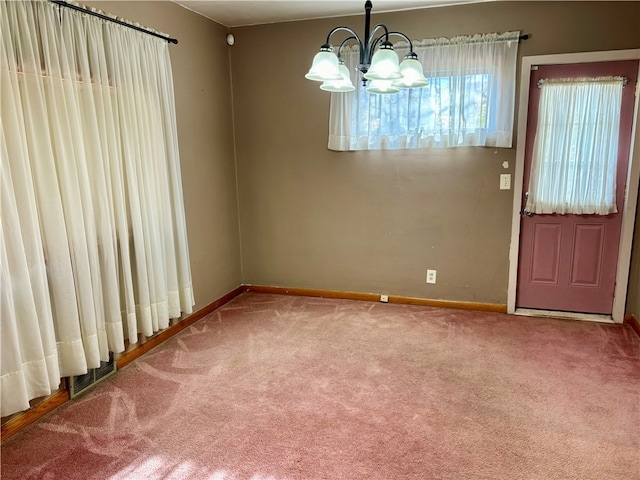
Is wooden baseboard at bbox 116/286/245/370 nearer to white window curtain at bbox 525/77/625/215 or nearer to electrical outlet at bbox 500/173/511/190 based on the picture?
electrical outlet at bbox 500/173/511/190

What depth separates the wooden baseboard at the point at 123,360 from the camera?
222 cm

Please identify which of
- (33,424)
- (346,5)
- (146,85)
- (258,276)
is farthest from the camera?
(258,276)

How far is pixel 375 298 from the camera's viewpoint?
13.6 feet

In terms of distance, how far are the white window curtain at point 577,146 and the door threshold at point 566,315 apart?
0.89 metres

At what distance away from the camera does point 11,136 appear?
1996 millimetres

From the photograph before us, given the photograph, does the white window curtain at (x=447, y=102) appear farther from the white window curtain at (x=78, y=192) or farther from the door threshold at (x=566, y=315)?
the white window curtain at (x=78, y=192)

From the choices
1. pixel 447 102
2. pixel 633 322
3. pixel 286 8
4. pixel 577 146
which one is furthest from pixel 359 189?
pixel 633 322

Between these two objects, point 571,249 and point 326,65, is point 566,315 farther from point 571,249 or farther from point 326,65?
point 326,65

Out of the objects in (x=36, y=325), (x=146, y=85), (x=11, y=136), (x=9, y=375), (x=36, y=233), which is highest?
(x=146, y=85)

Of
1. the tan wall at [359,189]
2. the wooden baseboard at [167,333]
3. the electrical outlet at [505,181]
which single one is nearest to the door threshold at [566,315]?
the tan wall at [359,189]

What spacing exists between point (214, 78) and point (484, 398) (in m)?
3.38

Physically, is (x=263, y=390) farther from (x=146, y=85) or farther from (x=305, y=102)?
(x=305, y=102)

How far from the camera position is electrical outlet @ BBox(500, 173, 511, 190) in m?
3.60

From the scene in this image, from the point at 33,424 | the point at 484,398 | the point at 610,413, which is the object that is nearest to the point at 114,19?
the point at 33,424
